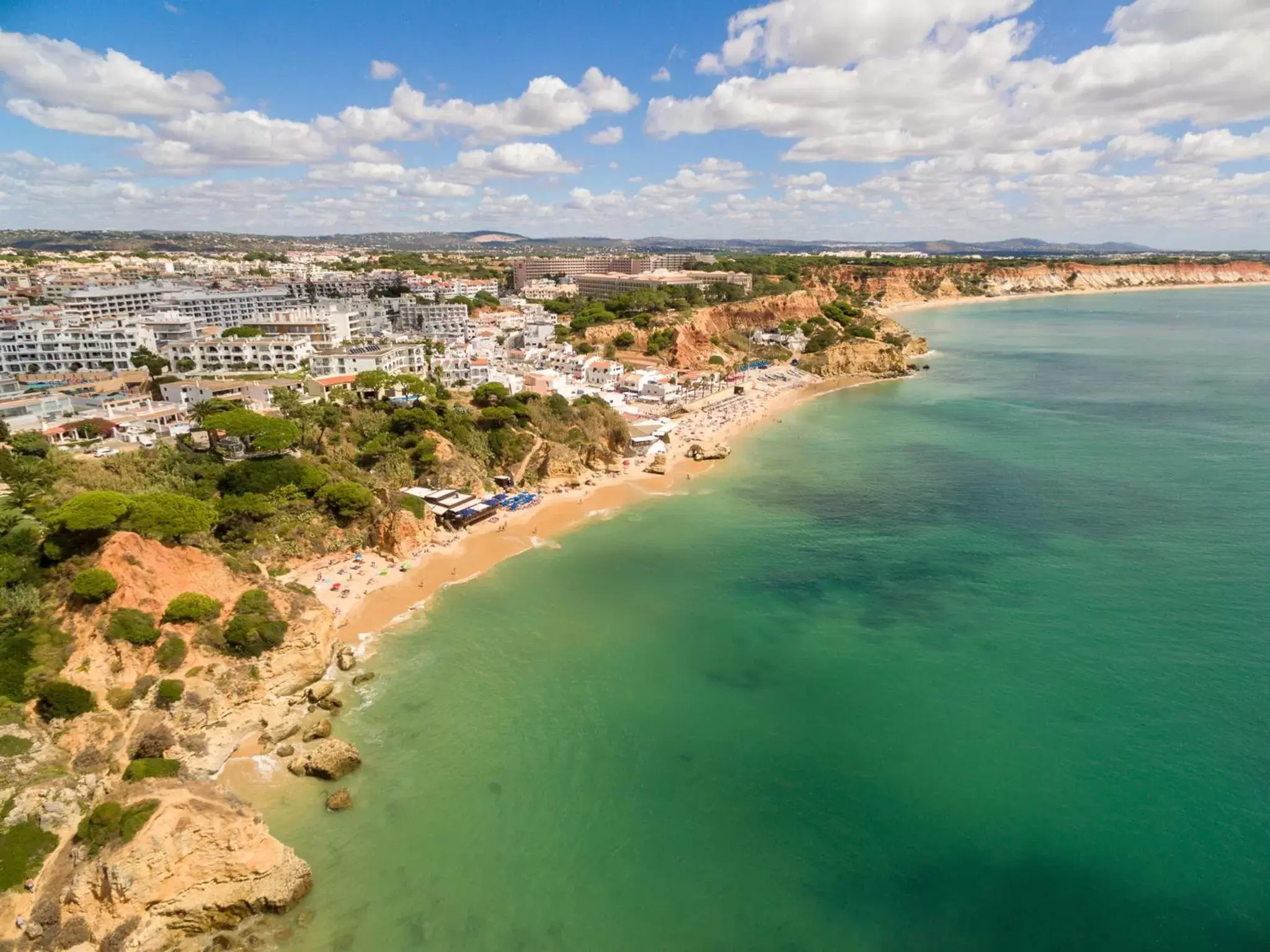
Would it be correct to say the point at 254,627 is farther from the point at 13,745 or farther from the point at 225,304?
the point at 225,304

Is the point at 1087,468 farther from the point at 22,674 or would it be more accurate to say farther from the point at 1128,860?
the point at 22,674

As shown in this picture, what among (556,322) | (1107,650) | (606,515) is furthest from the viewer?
(556,322)

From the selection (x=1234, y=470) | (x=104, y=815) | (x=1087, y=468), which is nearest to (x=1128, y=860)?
(x=104, y=815)

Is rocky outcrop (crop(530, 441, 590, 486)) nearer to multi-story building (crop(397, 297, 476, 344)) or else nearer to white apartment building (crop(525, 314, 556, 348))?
multi-story building (crop(397, 297, 476, 344))

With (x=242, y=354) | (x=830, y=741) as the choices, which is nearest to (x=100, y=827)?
(x=830, y=741)

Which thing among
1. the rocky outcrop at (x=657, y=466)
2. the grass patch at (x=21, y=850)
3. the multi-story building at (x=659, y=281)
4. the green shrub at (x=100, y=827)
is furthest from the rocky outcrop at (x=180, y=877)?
the multi-story building at (x=659, y=281)
